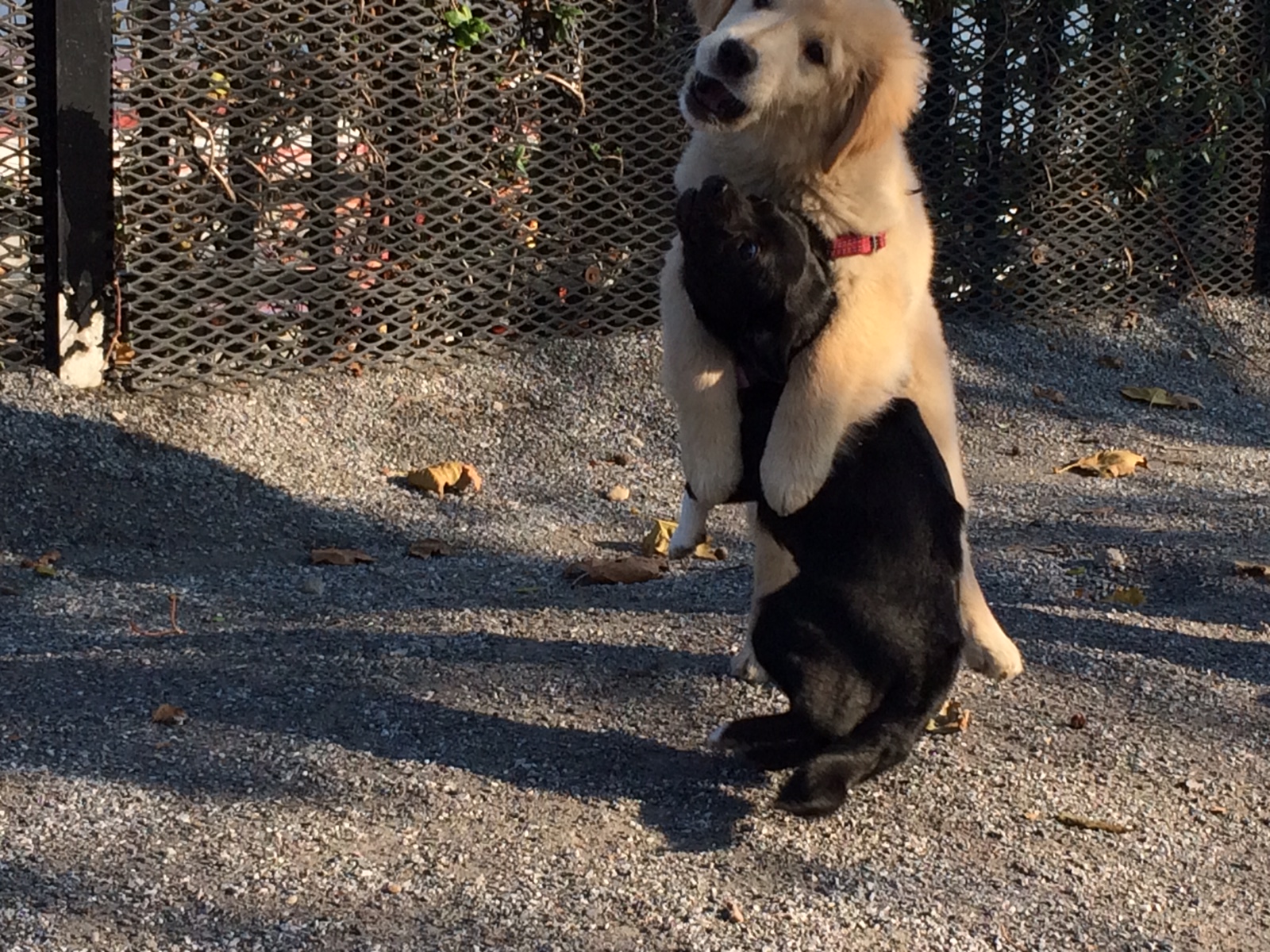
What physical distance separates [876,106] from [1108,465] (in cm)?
355

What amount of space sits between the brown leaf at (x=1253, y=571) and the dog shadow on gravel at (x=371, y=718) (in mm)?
2009

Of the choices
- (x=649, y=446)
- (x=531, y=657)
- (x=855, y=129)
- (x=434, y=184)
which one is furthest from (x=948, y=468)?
(x=434, y=184)

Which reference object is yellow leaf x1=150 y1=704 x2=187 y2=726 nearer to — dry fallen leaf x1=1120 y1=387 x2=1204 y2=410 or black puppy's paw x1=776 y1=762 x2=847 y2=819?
black puppy's paw x1=776 y1=762 x2=847 y2=819

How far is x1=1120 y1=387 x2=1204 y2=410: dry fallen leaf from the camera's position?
7.38 metres

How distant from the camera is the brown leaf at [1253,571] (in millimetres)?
5039

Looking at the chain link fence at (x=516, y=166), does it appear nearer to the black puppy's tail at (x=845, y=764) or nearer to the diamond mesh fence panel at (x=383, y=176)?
the diamond mesh fence panel at (x=383, y=176)

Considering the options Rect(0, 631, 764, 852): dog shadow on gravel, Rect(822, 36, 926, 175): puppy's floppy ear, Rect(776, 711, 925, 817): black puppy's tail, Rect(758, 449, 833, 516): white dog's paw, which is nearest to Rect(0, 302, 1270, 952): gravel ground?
Rect(0, 631, 764, 852): dog shadow on gravel

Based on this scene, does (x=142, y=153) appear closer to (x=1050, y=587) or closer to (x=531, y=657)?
(x=531, y=657)

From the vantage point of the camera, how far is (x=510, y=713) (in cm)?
372

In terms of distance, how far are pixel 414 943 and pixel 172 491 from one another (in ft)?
10.2

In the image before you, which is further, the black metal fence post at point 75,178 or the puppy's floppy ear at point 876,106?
the black metal fence post at point 75,178

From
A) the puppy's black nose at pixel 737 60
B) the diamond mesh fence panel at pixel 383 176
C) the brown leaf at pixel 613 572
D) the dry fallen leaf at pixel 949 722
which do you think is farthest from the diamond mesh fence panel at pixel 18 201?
the dry fallen leaf at pixel 949 722

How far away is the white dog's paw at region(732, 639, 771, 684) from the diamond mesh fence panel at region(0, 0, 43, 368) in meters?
3.13

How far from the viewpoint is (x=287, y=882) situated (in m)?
2.92
